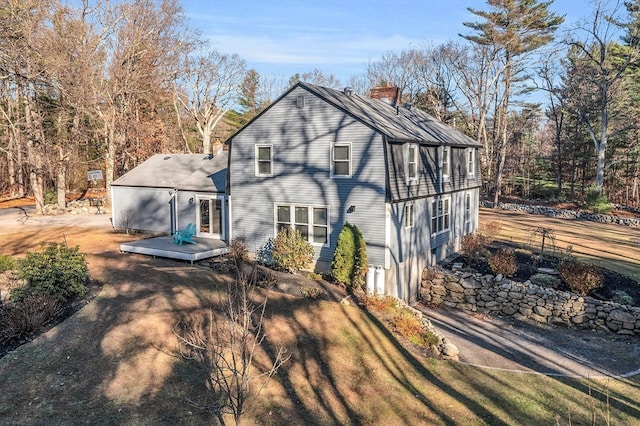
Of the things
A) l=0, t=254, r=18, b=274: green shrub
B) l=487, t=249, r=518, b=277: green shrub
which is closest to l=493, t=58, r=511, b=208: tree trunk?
l=487, t=249, r=518, b=277: green shrub

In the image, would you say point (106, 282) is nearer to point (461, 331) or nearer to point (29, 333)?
point (29, 333)

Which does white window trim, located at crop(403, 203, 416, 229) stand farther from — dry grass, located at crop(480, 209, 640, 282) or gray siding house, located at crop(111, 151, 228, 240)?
dry grass, located at crop(480, 209, 640, 282)

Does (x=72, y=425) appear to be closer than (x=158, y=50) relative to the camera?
Yes

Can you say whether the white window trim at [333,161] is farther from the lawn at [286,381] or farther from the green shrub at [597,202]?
the green shrub at [597,202]

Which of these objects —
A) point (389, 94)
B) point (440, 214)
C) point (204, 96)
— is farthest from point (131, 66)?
point (440, 214)

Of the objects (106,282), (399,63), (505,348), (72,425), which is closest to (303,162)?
(106,282)

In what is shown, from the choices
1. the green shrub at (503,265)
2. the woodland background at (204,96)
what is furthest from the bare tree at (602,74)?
the green shrub at (503,265)
